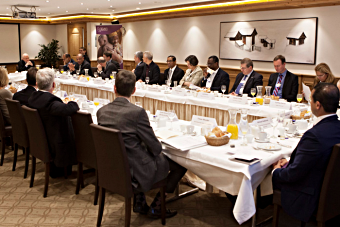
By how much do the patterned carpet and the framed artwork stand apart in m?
5.66

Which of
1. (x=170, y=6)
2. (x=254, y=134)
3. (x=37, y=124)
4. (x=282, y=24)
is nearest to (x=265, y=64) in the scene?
(x=282, y=24)

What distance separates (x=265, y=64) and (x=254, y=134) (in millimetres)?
6187

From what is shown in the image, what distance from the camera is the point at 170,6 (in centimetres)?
1063

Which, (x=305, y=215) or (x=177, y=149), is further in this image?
(x=177, y=149)

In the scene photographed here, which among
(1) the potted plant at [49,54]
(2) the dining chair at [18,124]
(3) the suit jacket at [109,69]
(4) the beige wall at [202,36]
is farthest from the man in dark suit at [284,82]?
(1) the potted plant at [49,54]

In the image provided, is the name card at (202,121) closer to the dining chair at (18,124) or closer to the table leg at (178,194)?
the table leg at (178,194)

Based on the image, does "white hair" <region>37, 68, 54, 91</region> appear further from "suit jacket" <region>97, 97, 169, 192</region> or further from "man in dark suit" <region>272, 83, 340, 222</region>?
"man in dark suit" <region>272, 83, 340, 222</region>

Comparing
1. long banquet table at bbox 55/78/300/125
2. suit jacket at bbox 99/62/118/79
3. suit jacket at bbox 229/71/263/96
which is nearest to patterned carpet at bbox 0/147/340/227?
long banquet table at bbox 55/78/300/125

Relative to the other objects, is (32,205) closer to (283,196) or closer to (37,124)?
(37,124)

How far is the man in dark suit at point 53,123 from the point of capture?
3.50 m

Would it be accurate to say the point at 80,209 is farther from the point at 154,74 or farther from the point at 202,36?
the point at 202,36

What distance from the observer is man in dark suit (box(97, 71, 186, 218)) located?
8.55ft

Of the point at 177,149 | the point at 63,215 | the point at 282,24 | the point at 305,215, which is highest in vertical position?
the point at 282,24

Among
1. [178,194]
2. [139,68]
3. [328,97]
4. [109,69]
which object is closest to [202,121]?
[178,194]
